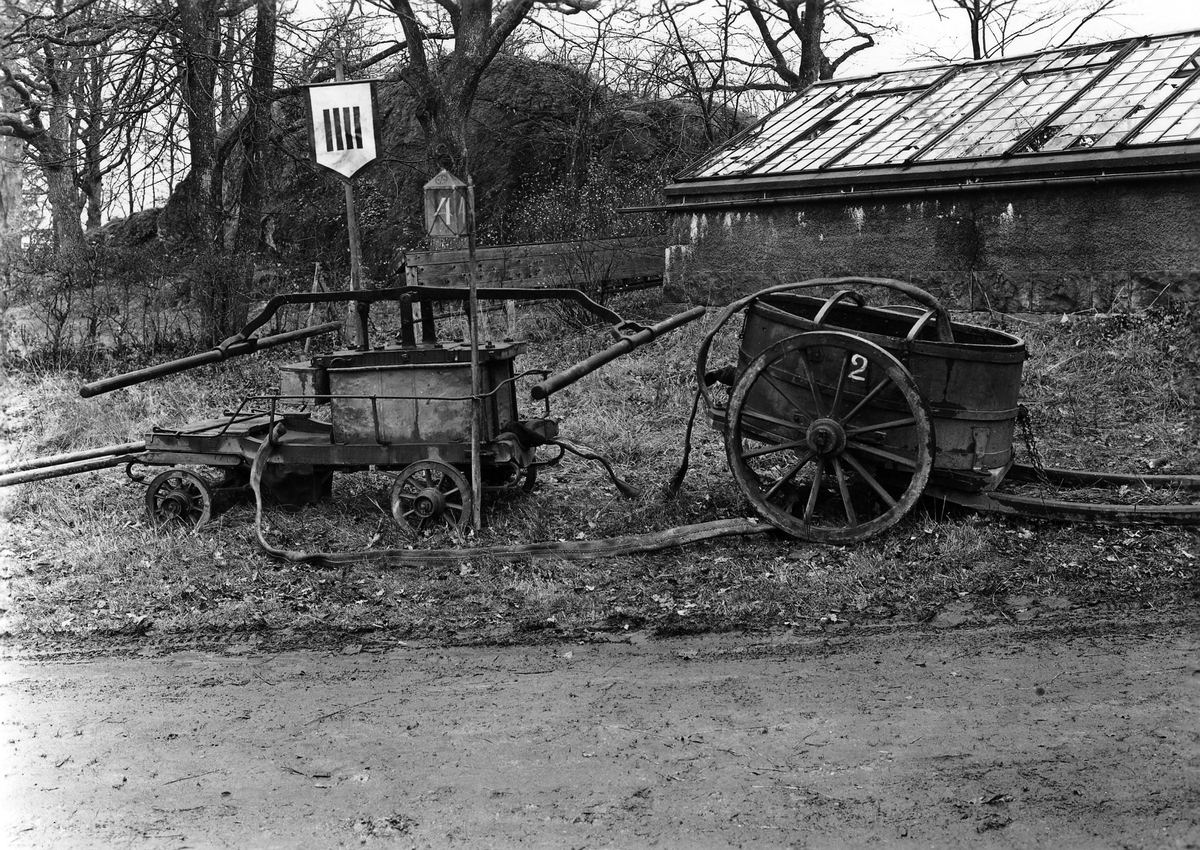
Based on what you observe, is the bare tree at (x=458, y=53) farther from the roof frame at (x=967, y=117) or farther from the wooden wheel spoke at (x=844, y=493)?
the wooden wheel spoke at (x=844, y=493)

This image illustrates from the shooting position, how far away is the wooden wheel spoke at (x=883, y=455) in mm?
6461

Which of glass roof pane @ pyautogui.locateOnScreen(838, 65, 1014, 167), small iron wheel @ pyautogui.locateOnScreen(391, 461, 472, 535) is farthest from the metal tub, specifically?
glass roof pane @ pyautogui.locateOnScreen(838, 65, 1014, 167)

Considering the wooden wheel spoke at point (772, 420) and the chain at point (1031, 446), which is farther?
the chain at point (1031, 446)

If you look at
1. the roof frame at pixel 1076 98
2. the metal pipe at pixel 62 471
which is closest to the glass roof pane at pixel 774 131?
the roof frame at pixel 1076 98

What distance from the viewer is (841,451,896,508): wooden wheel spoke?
6.46 meters

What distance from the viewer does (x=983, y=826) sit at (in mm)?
3523

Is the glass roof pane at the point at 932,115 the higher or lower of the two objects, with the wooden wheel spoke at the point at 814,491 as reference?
higher

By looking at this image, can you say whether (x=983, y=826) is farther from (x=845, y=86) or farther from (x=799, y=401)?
(x=845, y=86)

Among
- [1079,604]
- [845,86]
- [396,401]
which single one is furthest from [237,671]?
[845,86]

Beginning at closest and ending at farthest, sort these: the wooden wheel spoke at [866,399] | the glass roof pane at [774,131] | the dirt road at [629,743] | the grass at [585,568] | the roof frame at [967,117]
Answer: the dirt road at [629,743], the grass at [585,568], the wooden wheel spoke at [866,399], the roof frame at [967,117], the glass roof pane at [774,131]

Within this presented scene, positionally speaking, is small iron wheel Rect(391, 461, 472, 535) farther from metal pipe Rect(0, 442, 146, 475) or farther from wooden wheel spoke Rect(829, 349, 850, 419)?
wooden wheel spoke Rect(829, 349, 850, 419)

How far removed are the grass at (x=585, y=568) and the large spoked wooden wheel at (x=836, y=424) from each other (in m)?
0.24

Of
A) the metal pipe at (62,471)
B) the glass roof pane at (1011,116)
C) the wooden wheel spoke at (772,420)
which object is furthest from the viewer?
the glass roof pane at (1011,116)

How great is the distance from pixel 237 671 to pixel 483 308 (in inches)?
400
